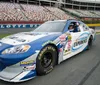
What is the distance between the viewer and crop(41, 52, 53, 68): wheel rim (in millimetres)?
3798

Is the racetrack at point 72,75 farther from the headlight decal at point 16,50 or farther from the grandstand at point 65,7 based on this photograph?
the grandstand at point 65,7

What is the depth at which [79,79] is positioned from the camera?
11.8 ft

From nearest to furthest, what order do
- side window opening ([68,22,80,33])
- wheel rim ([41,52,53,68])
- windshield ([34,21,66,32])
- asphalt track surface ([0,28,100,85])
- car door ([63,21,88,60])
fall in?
1. asphalt track surface ([0,28,100,85])
2. wheel rim ([41,52,53,68])
3. car door ([63,21,88,60])
4. windshield ([34,21,66,32])
5. side window opening ([68,22,80,33])

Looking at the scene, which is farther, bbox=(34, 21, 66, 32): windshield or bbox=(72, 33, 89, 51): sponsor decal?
bbox=(72, 33, 89, 51): sponsor decal

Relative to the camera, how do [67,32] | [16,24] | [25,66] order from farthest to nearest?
[16,24], [67,32], [25,66]

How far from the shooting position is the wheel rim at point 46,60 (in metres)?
3.80

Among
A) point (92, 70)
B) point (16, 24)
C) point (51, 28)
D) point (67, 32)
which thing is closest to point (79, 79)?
point (92, 70)

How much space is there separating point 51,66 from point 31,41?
0.99m

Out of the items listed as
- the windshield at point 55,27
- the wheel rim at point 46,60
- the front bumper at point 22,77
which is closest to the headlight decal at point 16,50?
A: the front bumper at point 22,77

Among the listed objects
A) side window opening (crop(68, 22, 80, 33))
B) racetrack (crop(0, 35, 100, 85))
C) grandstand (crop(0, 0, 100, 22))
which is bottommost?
racetrack (crop(0, 35, 100, 85))

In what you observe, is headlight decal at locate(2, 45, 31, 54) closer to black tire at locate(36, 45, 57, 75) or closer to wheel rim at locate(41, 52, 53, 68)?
black tire at locate(36, 45, 57, 75)

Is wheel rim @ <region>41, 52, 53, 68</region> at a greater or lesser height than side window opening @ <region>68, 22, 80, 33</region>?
lesser

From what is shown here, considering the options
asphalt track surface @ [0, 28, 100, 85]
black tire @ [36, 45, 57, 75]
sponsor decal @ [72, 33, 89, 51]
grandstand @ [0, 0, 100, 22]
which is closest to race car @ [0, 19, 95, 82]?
black tire @ [36, 45, 57, 75]

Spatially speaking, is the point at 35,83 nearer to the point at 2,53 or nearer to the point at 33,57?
the point at 33,57
